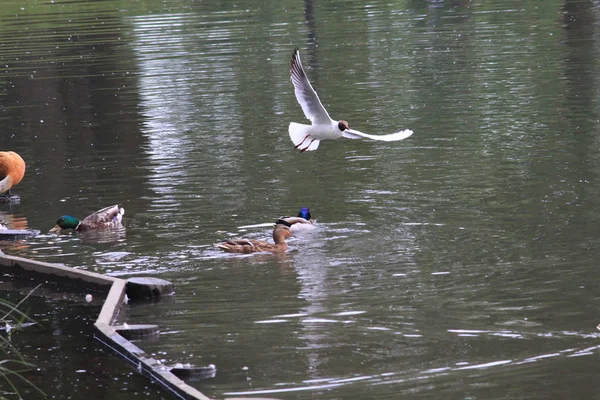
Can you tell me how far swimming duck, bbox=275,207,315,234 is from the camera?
42.4ft

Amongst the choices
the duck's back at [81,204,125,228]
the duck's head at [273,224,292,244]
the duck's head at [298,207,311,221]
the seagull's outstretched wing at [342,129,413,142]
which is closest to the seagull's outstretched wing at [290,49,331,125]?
the seagull's outstretched wing at [342,129,413,142]

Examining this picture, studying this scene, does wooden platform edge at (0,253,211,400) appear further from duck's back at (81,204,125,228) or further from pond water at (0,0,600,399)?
duck's back at (81,204,125,228)

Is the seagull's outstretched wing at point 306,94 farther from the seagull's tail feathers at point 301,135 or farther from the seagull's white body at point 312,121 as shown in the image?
the seagull's tail feathers at point 301,135

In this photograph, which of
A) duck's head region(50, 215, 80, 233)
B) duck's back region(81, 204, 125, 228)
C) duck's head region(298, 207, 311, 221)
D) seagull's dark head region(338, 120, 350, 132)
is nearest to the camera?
duck's head region(298, 207, 311, 221)

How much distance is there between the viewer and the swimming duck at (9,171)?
53.1 ft

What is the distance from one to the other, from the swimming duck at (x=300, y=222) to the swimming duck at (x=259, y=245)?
0.18 meters

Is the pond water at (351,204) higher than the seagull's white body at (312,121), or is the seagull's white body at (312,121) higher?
the seagull's white body at (312,121)

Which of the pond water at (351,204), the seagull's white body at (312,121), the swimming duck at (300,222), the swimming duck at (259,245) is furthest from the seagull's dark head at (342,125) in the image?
the swimming duck at (259,245)

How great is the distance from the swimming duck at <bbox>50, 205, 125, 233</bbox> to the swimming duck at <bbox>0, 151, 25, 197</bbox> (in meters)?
2.43

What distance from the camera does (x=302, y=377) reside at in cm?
872

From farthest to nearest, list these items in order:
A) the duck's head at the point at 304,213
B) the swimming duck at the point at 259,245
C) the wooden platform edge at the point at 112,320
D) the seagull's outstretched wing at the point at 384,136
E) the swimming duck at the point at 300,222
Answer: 1. the duck's head at the point at 304,213
2. the seagull's outstretched wing at the point at 384,136
3. the swimming duck at the point at 300,222
4. the swimming duck at the point at 259,245
5. the wooden platform edge at the point at 112,320

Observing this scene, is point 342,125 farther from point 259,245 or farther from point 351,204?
point 259,245

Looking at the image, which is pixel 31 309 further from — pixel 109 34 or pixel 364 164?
pixel 109 34

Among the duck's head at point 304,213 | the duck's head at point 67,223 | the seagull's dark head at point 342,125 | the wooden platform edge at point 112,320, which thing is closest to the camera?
the wooden platform edge at point 112,320
